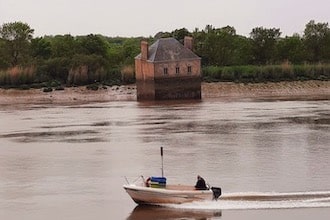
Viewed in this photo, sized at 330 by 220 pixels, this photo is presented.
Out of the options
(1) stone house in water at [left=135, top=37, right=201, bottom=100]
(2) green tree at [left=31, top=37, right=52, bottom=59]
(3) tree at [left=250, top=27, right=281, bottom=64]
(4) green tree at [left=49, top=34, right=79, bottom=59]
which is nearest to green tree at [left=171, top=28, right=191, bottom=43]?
(3) tree at [left=250, top=27, right=281, bottom=64]

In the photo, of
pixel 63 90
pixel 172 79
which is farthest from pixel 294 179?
pixel 63 90

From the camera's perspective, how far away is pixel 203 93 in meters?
A: 76.9

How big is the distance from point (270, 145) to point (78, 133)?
1196cm

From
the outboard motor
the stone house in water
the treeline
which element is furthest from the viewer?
the treeline

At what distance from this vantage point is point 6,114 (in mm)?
57344

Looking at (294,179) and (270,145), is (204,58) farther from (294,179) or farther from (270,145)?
(294,179)

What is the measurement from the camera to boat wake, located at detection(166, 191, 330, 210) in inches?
852

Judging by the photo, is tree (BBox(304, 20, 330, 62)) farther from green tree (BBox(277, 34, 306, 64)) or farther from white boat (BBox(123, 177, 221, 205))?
white boat (BBox(123, 177, 221, 205))

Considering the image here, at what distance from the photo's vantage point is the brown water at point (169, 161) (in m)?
21.9

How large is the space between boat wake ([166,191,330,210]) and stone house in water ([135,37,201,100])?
48821 millimetres

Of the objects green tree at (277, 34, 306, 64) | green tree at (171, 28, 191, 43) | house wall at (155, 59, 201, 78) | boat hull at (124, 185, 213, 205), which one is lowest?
boat hull at (124, 185, 213, 205)

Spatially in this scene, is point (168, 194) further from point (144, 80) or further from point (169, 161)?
point (144, 80)

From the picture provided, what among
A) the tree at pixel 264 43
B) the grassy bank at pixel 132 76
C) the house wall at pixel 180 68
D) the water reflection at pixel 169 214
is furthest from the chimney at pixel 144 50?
the water reflection at pixel 169 214

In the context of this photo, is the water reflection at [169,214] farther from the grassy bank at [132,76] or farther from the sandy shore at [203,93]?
the grassy bank at [132,76]
